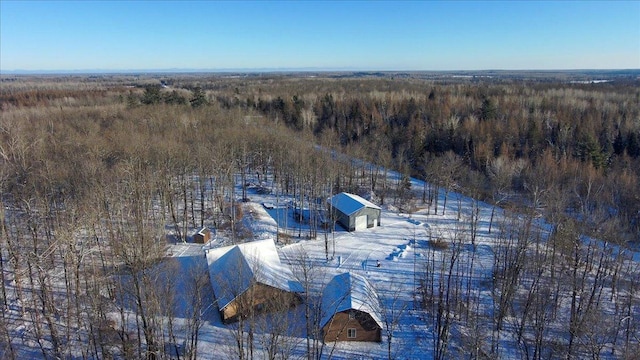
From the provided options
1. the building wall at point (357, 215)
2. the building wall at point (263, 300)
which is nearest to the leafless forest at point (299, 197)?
the building wall at point (263, 300)

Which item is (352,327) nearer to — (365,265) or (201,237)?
(365,265)

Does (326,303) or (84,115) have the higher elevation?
(84,115)

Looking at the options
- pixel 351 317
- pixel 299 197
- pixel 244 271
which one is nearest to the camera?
pixel 351 317

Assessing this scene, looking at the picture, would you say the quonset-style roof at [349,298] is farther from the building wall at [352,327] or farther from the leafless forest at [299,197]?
the leafless forest at [299,197]

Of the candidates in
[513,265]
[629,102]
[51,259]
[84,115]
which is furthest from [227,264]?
[629,102]

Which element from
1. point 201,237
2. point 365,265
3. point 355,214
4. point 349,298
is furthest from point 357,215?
point 349,298

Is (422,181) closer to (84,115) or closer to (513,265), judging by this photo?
(513,265)
